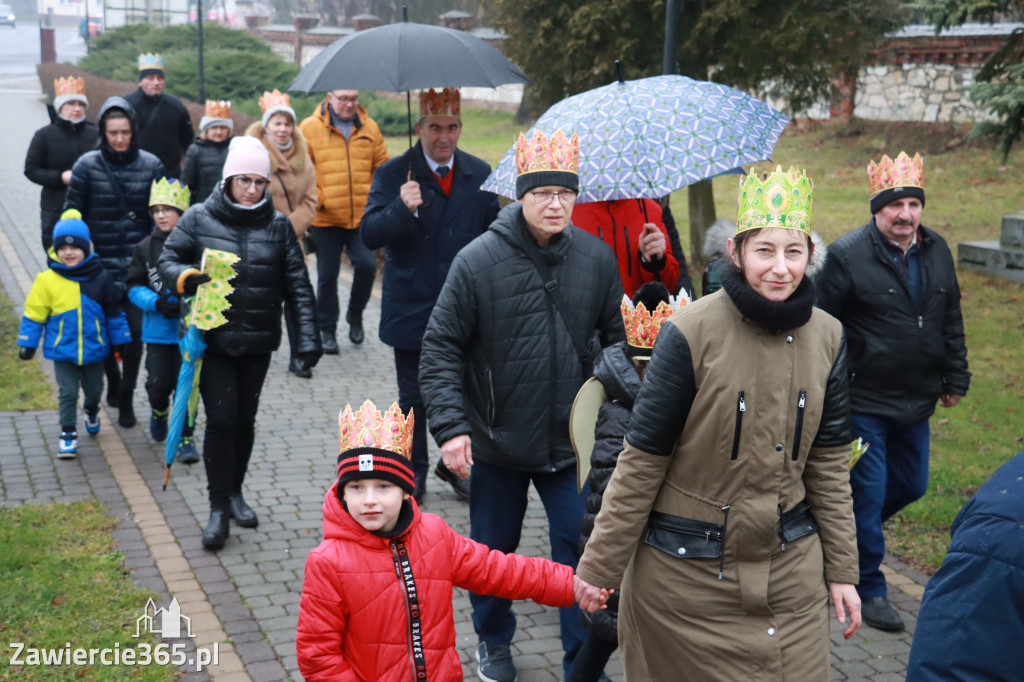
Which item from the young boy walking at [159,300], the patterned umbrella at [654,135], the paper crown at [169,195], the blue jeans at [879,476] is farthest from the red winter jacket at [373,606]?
the paper crown at [169,195]

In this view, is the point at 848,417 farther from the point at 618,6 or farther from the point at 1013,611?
the point at 618,6

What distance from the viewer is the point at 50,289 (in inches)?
318

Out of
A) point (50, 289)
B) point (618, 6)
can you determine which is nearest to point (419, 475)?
point (50, 289)

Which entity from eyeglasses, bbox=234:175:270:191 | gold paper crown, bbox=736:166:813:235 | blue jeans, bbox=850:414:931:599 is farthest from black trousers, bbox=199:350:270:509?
gold paper crown, bbox=736:166:813:235

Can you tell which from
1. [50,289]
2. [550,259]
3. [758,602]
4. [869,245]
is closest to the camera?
[758,602]

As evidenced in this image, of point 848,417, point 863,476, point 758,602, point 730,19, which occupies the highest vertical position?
point 730,19

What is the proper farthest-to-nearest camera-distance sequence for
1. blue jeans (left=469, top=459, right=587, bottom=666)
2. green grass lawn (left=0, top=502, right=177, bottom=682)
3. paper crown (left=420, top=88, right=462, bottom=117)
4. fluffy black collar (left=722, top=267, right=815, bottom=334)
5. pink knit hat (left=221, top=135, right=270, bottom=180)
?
paper crown (left=420, top=88, right=462, bottom=117), pink knit hat (left=221, top=135, right=270, bottom=180), green grass lawn (left=0, top=502, right=177, bottom=682), blue jeans (left=469, top=459, right=587, bottom=666), fluffy black collar (left=722, top=267, right=815, bottom=334)

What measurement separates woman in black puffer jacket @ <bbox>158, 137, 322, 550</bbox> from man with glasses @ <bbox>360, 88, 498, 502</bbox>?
0.54m

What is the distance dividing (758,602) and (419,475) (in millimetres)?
3958

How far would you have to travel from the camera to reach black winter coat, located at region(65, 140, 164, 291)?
878 cm

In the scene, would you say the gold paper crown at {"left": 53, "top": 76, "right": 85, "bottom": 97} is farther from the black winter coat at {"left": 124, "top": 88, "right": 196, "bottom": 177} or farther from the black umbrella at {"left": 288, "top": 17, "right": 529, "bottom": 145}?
the black umbrella at {"left": 288, "top": 17, "right": 529, "bottom": 145}

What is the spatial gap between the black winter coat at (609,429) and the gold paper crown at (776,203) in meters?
0.87

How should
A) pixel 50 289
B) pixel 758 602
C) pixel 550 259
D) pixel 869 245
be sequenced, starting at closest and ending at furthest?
pixel 758 602 < pixel 550 259 < pixel 869 245 < pixel 50 289

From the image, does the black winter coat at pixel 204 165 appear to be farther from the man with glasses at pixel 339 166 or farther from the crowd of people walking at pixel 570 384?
the crowd of people walking at pixel 570 384
